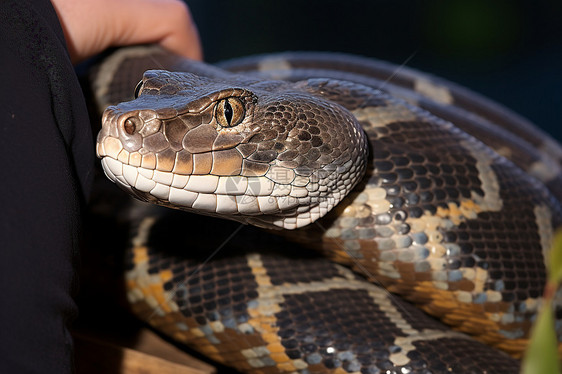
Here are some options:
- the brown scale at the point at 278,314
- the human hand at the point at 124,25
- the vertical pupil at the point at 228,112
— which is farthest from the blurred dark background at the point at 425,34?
the vertical pupil at the point at 228,112

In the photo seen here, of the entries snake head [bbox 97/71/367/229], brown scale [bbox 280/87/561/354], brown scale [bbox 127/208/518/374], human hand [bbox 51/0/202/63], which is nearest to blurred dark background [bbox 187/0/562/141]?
human hand [bbox 51/0/202/63]

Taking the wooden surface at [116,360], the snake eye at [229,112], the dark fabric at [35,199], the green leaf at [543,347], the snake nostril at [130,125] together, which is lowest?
the wooden surface at [116,360]

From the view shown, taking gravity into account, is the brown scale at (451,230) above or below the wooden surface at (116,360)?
above

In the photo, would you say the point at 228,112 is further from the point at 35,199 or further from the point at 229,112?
the point at 35,199

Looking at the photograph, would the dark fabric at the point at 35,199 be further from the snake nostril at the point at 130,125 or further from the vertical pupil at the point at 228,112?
the vertical pupil at the point at 228,112

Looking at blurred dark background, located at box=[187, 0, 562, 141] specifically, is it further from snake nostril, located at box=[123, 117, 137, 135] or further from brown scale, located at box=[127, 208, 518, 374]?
snake nostril, located at box=[123, 117, 137, 135]

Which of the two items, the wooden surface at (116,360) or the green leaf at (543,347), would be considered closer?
the green leaf at (543,347)

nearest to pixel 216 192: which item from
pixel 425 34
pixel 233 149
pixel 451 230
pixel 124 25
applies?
pixel 233 149
